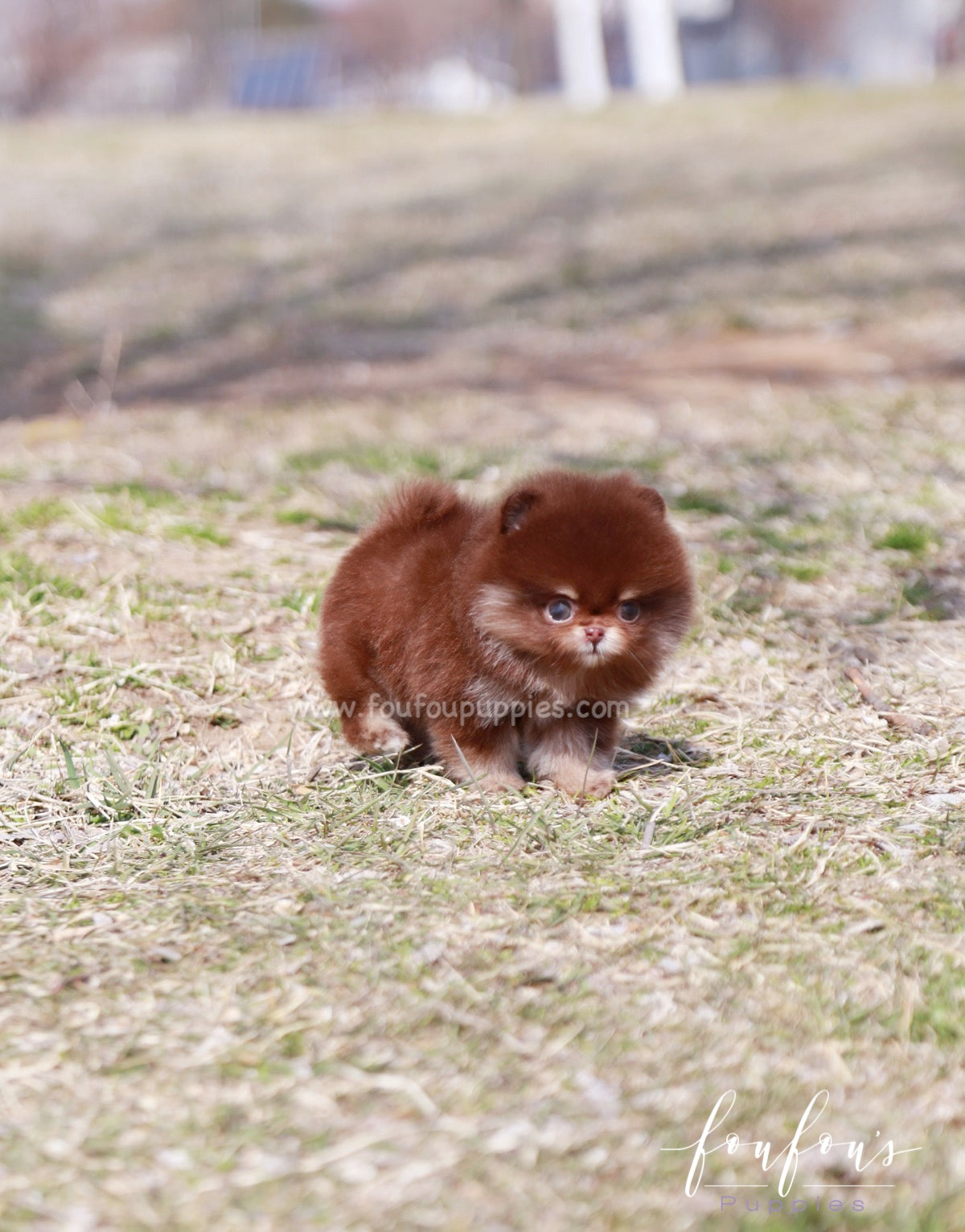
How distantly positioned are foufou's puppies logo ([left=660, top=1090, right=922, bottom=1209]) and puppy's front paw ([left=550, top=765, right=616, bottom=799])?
54.4 inches

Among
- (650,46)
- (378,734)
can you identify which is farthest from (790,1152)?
(650,46)

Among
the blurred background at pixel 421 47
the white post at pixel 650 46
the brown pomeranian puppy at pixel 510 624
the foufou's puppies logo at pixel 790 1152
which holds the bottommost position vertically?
the foufou's puppies logo at pixel 790 1152

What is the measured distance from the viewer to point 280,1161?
2.51m

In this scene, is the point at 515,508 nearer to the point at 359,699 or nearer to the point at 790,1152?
the point at 359,699

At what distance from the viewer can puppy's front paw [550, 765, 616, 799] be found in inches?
154

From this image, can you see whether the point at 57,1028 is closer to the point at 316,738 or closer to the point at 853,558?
the point at 316,738

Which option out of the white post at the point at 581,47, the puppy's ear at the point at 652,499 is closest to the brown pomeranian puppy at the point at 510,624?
the puppy's ear at the point at 652,499

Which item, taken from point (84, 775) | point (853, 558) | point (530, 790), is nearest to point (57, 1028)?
point (84, 775)

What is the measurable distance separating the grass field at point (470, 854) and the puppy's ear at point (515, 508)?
842mm

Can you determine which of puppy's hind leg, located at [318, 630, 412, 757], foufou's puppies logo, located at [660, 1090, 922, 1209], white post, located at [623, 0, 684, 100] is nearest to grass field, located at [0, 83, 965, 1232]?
foufou's puppies logo, located at [660, 1090, 922, 1209]

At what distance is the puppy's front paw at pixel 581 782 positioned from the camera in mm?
3904

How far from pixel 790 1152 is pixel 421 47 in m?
49.3

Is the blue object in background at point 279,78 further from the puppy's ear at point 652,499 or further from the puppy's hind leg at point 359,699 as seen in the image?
the puppy's ear at point 652,499

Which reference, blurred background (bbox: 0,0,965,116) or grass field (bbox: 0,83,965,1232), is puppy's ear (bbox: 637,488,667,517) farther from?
blurred background (bbox: 0,0,965,116)
